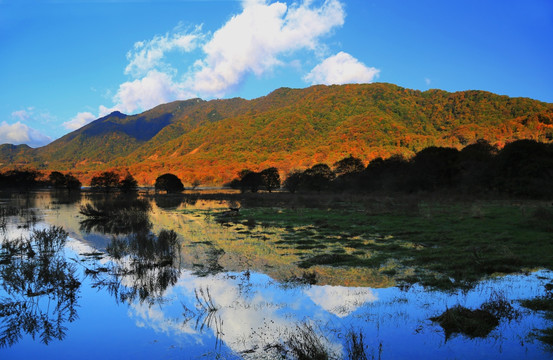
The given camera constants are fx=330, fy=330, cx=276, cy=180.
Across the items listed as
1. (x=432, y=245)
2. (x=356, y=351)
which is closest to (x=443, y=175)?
(x=432, y=245)

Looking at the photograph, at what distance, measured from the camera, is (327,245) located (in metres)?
17.6

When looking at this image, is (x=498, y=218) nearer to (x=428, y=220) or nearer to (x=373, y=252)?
(x=428, y=220)

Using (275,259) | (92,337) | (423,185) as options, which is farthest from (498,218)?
(423,185)

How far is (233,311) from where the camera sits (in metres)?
8.65

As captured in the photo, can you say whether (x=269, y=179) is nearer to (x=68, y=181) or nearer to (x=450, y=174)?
(x=450, y=174)

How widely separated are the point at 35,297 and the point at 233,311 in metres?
6.23

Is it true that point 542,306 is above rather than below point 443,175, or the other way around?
below

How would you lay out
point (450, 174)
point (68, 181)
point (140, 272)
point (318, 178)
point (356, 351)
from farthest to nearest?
1. point (68, 181)
2. point (318, 178)
3. point (450, 174)
4. point (140, 272)
5. point (356, 351)

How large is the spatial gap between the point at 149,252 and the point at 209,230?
9.28 metres

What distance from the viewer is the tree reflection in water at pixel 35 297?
7875 millimetres

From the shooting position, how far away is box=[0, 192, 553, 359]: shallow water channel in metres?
6.73

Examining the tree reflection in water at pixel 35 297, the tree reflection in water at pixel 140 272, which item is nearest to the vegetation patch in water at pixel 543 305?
the tree reflection in water at pixel 140 272

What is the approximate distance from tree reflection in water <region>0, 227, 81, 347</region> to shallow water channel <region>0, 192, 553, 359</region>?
1.2 inches

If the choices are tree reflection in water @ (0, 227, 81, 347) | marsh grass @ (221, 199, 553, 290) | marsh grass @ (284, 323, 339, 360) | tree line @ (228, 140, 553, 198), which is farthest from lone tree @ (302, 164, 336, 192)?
marsh grass @ (284, 323, 339, 360)
